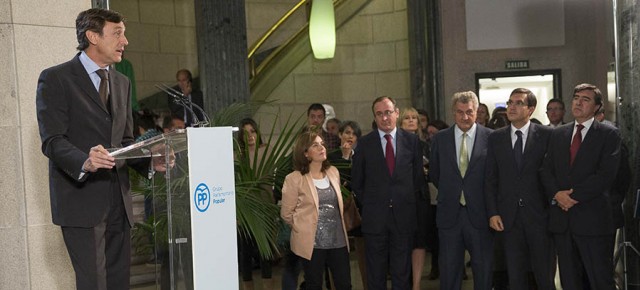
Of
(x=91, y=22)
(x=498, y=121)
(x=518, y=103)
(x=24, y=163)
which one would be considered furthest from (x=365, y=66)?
(x=91, y=22)

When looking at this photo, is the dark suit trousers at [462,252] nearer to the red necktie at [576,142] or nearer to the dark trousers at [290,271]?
the red necktie at [576,142]

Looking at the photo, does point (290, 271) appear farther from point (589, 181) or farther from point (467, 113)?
point (589, 181)

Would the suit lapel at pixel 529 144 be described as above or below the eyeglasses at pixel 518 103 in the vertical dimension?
below

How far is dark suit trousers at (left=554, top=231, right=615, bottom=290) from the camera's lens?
5.69 meters

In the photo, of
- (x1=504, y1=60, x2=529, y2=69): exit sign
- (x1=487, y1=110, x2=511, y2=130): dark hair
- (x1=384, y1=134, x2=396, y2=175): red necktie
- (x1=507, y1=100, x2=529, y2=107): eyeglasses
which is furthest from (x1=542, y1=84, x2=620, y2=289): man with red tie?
(x1=504, y1=60, x2=529, y2=69): exit sign

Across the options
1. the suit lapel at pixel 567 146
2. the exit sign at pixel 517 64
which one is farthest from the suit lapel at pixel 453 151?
the exit sign at pixel 517 64

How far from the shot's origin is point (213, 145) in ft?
11.4

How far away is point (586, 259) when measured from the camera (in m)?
5.74

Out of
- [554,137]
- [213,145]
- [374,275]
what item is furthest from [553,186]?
[213,145]

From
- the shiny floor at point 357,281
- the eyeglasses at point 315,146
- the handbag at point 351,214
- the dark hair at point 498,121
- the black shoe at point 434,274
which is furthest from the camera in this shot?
the dark hair at point 498,121

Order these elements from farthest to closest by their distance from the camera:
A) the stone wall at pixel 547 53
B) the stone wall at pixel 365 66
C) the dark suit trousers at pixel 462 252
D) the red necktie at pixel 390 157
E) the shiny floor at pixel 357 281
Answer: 1. the stone wall at pixel 365 66
2. the stone wall at pixel 547 53
3. the shiny floor at pixel 357 281
4. the red necktie at pixel 390 157
5. the dark suit trousers at pixel 462 252

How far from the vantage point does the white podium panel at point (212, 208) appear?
3.41 meters

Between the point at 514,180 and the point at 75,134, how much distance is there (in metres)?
3.25

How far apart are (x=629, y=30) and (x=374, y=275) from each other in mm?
2501
